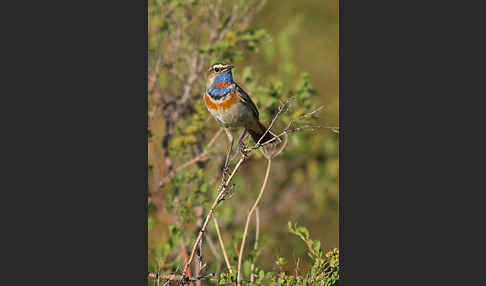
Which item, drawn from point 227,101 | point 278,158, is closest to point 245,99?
point 227,101

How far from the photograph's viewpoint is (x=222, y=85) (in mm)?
4406

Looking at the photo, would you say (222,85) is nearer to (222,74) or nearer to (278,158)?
(222,74)

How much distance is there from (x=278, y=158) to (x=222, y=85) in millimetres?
4580

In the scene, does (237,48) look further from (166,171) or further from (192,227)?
(192,227)

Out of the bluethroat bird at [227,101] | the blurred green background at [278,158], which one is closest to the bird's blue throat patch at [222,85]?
the bluethroat bird at [227,101]

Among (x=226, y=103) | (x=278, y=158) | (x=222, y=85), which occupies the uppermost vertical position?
(x=222, y=85)

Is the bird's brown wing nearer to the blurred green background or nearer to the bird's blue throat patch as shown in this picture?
the bird's blue throat patch

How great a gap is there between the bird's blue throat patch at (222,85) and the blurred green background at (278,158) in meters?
0.54

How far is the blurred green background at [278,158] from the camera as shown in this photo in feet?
17.1

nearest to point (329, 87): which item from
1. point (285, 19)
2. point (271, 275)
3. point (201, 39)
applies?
point (285, 19)

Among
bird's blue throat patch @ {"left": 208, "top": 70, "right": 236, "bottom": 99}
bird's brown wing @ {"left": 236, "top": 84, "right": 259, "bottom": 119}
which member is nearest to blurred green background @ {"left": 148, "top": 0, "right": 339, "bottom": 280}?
bird's brown wing @ {"left": 236, "top": 84, "right": 259, "bottom": 119}

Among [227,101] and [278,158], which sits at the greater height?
[227,101]

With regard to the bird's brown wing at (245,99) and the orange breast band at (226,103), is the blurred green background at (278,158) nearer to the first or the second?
the bird's brown wing at (245,99)

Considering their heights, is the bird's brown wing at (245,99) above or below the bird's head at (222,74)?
below
